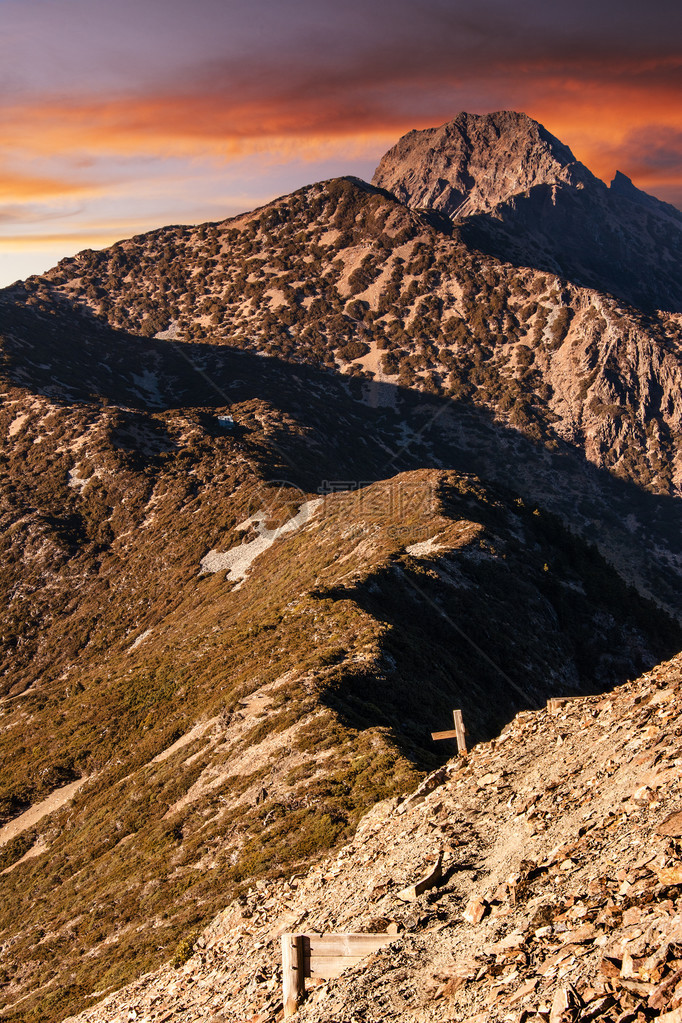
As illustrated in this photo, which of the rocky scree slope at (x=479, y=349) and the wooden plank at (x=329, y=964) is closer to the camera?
the wooden plank at (x=329, y=964)

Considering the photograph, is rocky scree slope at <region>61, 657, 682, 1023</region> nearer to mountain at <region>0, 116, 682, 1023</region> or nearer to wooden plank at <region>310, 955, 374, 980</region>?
wooden plank at <region>310, 955, 374, 980</region>

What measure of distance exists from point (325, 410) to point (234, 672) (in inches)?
3839

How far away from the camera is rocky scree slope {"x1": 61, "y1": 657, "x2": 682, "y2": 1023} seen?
883 centimetres

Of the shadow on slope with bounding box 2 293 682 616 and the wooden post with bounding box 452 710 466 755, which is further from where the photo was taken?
the shadow on slope with bounding box 2 293 682 616

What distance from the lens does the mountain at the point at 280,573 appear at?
87.9 feet

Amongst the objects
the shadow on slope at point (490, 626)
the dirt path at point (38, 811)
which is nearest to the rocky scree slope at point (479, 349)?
the shadow on slope at point (490, 626)

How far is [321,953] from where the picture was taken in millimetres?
11711

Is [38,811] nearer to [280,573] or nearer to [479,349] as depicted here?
[280,573]

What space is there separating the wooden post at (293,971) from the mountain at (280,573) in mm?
8963

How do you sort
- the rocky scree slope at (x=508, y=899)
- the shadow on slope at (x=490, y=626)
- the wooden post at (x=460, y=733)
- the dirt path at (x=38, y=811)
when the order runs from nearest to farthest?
the rocky scree slope at (x=508, y=899) < the wooden post at (x=460, y=733) < the shadow on slope at (x=490, y=626) < the dirt path at (x=38, y=811)

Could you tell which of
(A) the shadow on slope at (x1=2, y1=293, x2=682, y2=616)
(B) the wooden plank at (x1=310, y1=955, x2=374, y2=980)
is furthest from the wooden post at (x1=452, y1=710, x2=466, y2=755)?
(A) the shadow on slope at (x1=2, y1=293, x2=682, y2=616)

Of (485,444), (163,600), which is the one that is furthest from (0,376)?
(485,444)

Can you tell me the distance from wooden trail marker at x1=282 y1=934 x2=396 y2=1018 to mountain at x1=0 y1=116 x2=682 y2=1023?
9.40 m

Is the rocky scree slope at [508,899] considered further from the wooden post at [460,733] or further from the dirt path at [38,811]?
the dirt path at [38,811]
